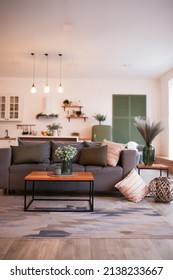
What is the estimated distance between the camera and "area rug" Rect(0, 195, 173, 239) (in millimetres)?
2371

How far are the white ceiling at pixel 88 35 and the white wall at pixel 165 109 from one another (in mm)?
419

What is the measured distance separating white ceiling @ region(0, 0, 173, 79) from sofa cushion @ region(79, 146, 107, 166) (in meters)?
2.30

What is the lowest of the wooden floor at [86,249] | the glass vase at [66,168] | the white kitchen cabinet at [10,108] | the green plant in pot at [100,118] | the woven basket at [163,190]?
the wooden floor at [86,249]

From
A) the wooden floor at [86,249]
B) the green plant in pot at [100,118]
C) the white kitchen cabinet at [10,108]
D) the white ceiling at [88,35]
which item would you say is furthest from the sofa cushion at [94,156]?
the white kitchen cabinet at [10,108]

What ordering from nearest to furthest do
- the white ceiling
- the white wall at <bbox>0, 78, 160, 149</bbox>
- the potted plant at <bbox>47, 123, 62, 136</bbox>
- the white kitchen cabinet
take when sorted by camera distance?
the white ceiling, the potted plant at <bbox>47, 123, 62, 136</bbox>, the white kitchen cabinet, the white wall at <bbox>0, 78, 160, 149</bbox>

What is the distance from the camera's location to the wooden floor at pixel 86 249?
74.6 inches

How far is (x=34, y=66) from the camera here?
7117mm

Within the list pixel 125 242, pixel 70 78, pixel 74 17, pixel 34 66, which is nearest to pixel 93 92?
pixel 70 78

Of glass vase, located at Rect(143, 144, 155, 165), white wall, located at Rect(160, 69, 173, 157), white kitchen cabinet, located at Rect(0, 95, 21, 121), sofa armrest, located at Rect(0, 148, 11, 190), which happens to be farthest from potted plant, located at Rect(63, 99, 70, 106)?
glass vase, located at Rect(143, 144, 155, 165)

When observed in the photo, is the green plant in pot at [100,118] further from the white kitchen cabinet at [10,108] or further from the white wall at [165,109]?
the white kitchen cabinet at [10,108]

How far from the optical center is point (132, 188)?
12.1ft

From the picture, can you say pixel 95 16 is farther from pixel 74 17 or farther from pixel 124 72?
pixel 124 72

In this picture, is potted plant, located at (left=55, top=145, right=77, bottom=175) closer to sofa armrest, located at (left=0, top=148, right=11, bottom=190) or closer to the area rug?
the area rug
